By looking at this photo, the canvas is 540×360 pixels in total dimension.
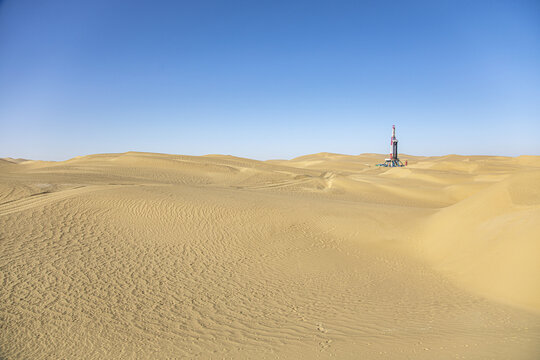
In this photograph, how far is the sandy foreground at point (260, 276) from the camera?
5.35 meters

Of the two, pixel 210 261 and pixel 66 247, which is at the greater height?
pixel 66 247

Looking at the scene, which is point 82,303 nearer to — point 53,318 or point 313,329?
point 53,318

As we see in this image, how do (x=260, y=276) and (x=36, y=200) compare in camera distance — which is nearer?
(x=260, y=276)

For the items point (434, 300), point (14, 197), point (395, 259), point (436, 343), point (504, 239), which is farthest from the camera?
point (14, 197)

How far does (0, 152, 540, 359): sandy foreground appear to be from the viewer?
5.35 m

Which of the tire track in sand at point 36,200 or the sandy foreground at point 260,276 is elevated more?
the tire track in sand at point 36,200

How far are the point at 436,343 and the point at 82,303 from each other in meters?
6.90

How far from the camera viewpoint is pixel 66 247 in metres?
8.97

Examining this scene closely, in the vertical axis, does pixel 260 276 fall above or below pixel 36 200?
below

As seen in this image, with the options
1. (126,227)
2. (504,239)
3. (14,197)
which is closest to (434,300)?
(504,239)

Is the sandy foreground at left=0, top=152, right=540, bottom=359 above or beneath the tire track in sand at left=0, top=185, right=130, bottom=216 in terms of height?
beneath

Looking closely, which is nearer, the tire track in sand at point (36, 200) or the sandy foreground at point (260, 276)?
the sandy foreground at point (260, 276)

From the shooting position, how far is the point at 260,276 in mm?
8523

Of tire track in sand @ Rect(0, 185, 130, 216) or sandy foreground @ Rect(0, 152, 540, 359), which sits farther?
tire track in sand @ Rect(0, 185, 130, 216)
